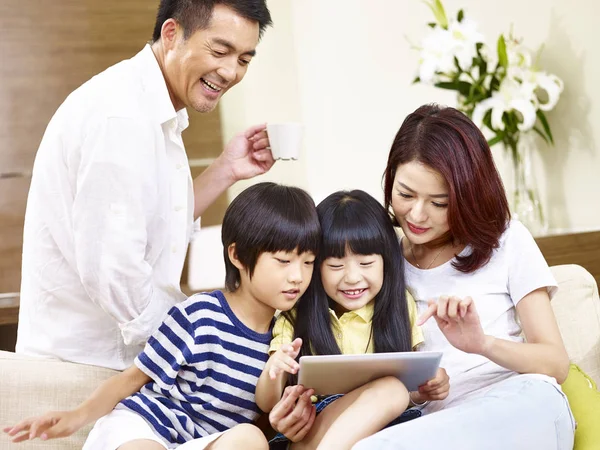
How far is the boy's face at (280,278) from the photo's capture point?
5.33ft

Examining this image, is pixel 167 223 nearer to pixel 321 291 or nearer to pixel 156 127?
pixel 156 127

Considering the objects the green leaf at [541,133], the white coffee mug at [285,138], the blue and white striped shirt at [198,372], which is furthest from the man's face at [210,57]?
the green leaf at [541,133]

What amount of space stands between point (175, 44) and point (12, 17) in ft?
5.65

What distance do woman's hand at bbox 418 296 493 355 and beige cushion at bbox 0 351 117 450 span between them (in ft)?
2.47

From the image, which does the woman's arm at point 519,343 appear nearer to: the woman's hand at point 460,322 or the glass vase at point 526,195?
the woman's hand at point 460,322

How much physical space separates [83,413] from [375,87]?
247cm

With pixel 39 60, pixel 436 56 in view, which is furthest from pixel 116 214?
pixel 39 60

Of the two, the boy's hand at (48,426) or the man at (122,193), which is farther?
the man at (122,193)

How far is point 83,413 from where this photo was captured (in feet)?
5.06

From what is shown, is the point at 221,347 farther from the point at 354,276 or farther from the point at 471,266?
the point at 471,266

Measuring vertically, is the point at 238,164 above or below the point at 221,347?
above

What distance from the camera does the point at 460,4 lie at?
3211 millimetres

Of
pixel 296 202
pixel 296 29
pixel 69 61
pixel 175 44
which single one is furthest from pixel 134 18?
pixel 296 202

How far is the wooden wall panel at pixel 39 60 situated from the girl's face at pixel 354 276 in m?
1.82
